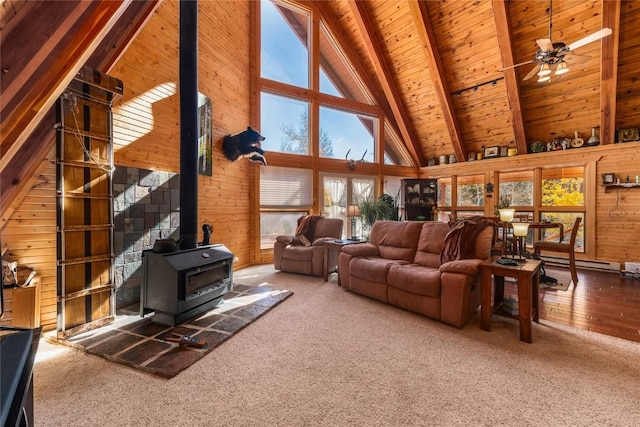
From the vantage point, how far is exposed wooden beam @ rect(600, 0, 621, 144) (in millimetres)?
4125

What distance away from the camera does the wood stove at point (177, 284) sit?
107 inches

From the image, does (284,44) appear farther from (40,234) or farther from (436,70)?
(40,234)

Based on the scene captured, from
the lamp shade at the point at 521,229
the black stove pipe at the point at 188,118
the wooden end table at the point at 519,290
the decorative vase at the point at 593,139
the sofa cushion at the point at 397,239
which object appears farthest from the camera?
the decorative vase at the point at 593,139

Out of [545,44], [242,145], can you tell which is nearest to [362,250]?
[242,145]

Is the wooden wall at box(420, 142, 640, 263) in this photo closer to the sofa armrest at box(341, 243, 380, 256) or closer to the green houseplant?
the green houseplant

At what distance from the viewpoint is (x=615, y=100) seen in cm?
492

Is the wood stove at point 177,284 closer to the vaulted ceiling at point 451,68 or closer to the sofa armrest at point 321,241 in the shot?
the vaulted ceiling at point 451,68

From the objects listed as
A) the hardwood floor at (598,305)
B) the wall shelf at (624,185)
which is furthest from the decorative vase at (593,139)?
the hardwood floor at (598,305)

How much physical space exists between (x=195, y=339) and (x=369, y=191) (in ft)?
19.3

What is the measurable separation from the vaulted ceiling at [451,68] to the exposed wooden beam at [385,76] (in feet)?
0.09

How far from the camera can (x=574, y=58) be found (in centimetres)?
352

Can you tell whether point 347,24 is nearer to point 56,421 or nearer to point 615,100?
point 615,100

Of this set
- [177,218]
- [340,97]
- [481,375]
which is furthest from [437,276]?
[340,97]

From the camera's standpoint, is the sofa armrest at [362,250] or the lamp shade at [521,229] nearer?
the lamp shade at [521,229]
